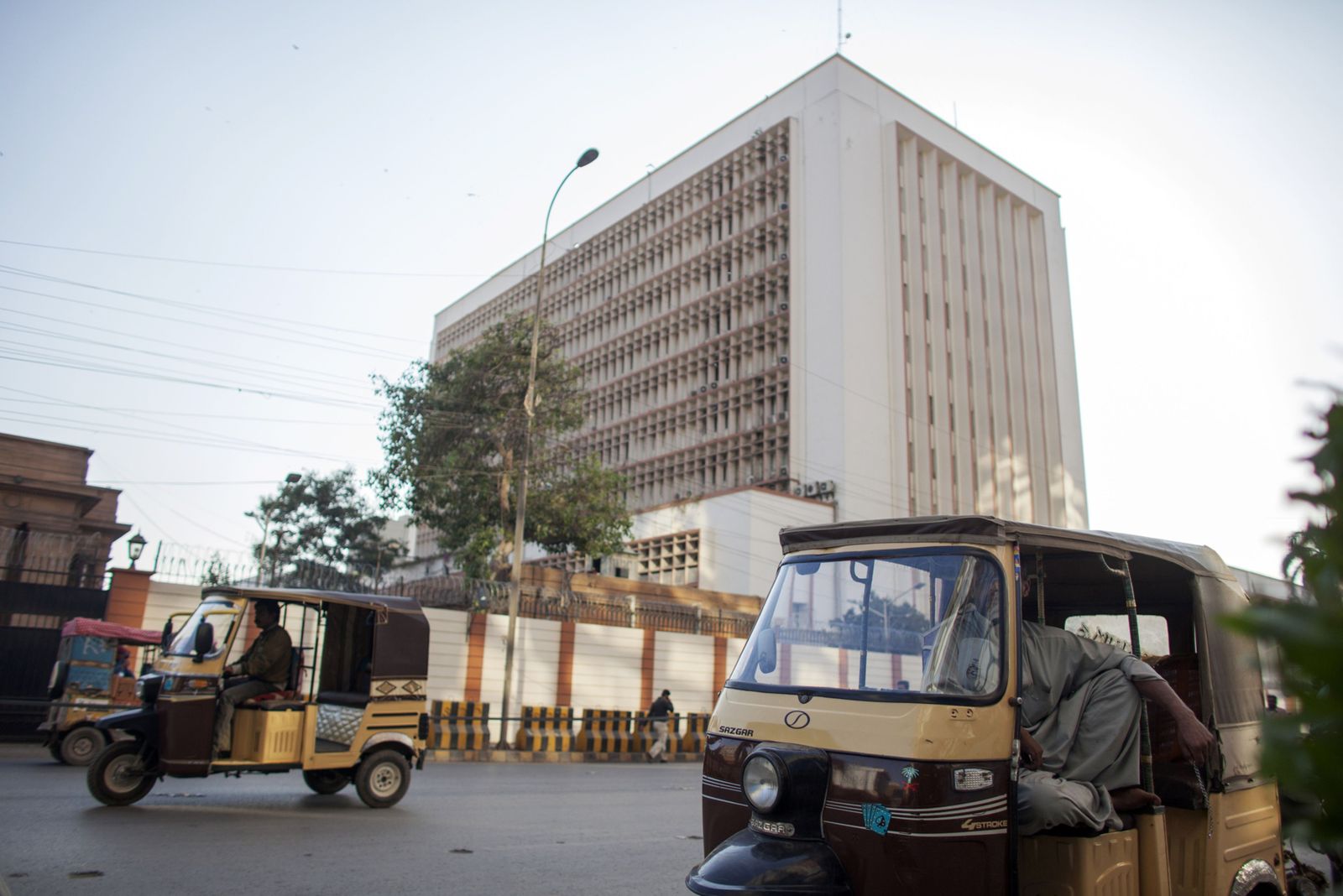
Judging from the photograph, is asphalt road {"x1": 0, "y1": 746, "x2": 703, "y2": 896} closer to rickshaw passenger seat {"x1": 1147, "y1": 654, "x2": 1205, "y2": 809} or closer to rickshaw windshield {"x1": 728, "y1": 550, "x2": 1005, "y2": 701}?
rickshaw windshield {"x1": 728, "y1": 550, "x2": 1005, "y2": 701}

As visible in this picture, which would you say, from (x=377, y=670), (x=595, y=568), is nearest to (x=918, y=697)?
(x=377, y=670)

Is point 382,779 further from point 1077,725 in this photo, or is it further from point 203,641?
point 1077,725

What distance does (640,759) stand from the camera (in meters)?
21.7

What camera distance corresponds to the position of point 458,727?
1936cm

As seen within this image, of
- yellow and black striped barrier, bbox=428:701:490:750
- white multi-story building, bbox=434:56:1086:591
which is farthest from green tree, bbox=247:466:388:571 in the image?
yellow and black striped barrier, bbox=428:701:490:750

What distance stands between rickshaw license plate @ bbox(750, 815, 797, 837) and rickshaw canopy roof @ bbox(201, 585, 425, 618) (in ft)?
23.5

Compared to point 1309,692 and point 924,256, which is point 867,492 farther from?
point 1309,692

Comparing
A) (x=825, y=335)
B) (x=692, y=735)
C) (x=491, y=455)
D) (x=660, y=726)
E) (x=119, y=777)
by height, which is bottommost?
(x=692, y=735)

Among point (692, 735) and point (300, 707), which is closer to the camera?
point (300, 707)

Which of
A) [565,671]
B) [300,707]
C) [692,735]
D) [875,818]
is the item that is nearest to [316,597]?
[300,707]

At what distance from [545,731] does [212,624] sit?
1258 centimetres

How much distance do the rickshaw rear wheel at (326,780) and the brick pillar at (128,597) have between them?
377 inches

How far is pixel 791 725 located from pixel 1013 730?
0.89 meters

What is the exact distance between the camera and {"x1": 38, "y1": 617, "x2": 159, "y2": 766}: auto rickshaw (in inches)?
510
